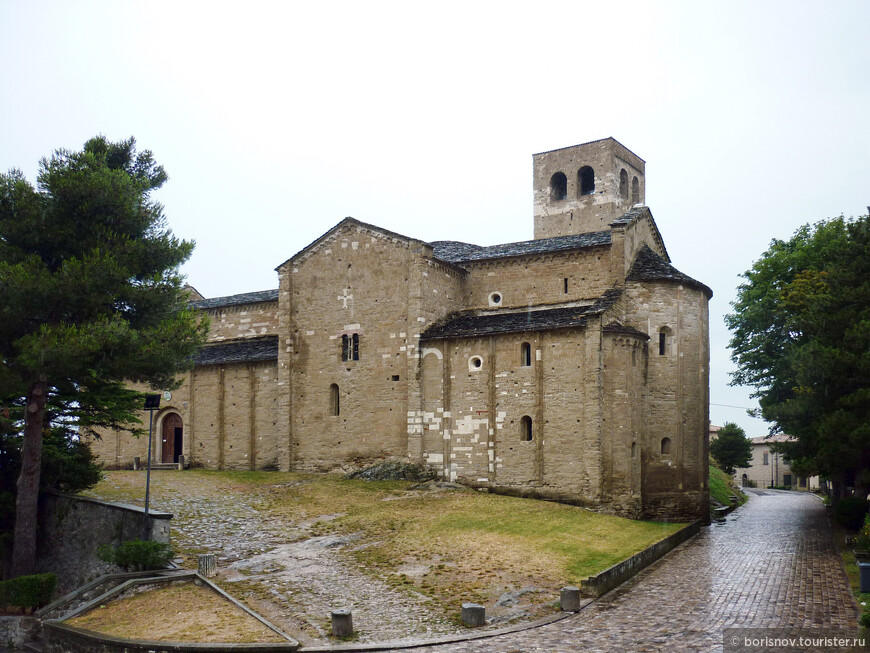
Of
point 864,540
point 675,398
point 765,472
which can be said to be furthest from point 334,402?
point 765,472

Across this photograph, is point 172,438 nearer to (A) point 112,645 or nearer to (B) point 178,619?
(B) point 178,619

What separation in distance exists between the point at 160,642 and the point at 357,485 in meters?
18.4

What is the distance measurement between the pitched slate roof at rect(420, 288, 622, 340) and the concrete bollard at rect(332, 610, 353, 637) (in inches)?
724

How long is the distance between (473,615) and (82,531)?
13.6 meters

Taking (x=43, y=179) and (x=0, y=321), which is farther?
(x=43, y=179)

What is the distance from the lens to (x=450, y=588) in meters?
20.2

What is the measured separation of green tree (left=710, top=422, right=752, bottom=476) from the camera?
7381 centimetres

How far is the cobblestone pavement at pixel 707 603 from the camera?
16.2 m

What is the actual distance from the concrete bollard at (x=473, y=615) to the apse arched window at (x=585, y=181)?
1367 inches

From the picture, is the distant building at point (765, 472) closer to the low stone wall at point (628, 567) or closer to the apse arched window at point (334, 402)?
the apse arched window at point (334, 402)

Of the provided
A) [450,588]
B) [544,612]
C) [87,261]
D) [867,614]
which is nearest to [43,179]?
[87,261]

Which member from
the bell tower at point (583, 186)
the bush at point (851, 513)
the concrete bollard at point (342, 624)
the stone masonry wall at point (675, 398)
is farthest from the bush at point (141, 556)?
the bell tower at point (583, 186)

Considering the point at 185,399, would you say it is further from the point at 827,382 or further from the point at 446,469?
the point at 827,382

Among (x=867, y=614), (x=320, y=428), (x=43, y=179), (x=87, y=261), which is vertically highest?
(x=43, y=179)
